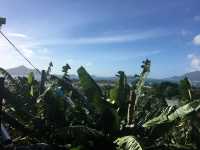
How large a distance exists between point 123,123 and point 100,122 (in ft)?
2.51

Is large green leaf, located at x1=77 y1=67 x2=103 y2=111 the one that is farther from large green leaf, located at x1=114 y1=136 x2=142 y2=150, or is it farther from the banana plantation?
large green leaf, located at x1=114 y1=136 x2=142 y2=150

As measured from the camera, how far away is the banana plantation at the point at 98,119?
9.95 metres

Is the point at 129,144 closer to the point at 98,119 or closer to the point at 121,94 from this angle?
the point at 98,119

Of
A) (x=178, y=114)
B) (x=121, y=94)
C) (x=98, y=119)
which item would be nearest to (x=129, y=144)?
(x=178, y=114)

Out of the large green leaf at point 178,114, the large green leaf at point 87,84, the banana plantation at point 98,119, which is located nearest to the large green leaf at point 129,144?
the banana plantation at point 98,119

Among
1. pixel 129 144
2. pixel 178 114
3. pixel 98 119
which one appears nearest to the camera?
pixel 129 144

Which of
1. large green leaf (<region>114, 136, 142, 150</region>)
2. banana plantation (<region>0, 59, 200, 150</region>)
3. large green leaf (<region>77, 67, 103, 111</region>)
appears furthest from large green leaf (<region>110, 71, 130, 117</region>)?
large green leaf (<region>114, 136, 142, 150</region>)

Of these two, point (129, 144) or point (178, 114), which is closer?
point (129, 144)

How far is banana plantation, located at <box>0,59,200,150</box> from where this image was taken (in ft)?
32.7

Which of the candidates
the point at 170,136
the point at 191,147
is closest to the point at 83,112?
the point at 170,136

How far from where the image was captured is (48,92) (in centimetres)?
1186

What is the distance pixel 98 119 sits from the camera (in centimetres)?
1138

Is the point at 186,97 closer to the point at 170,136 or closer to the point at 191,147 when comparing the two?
the point at 170,136

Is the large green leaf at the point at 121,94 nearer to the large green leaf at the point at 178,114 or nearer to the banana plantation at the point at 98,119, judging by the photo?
the banana plantation at the point at 98,119
